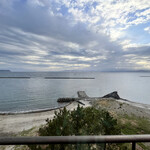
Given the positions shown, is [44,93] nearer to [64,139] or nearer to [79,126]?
[79,126]

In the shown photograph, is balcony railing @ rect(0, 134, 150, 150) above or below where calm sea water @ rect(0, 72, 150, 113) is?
above

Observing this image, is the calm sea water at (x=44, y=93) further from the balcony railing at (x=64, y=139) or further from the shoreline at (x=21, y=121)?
the balcony railing at (x=64, y=139)

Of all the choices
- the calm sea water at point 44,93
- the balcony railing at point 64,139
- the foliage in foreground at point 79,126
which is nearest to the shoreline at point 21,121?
the calm sea water at point 44,93

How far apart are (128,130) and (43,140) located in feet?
29.9

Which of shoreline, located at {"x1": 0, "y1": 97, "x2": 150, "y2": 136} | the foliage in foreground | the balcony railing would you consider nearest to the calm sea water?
shoreline, located at {"x1": 0, "y1": 97, "x2": 150, "y2": 136}

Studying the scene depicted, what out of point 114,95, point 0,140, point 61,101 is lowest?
point 61,101

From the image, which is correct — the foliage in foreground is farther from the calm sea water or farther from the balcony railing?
the calm sea water

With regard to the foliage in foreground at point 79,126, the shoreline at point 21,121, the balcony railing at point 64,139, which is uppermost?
the balcony railing at point 64,139

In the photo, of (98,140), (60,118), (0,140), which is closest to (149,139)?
(98,140)

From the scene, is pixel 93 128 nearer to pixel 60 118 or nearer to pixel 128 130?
pixel 60 118

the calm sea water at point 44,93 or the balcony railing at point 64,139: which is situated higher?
the balcony railing at point 64,139

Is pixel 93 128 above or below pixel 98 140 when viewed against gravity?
below

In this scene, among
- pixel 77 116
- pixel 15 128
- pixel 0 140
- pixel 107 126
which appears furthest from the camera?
pixel 15 128

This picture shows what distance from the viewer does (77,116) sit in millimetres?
4613
